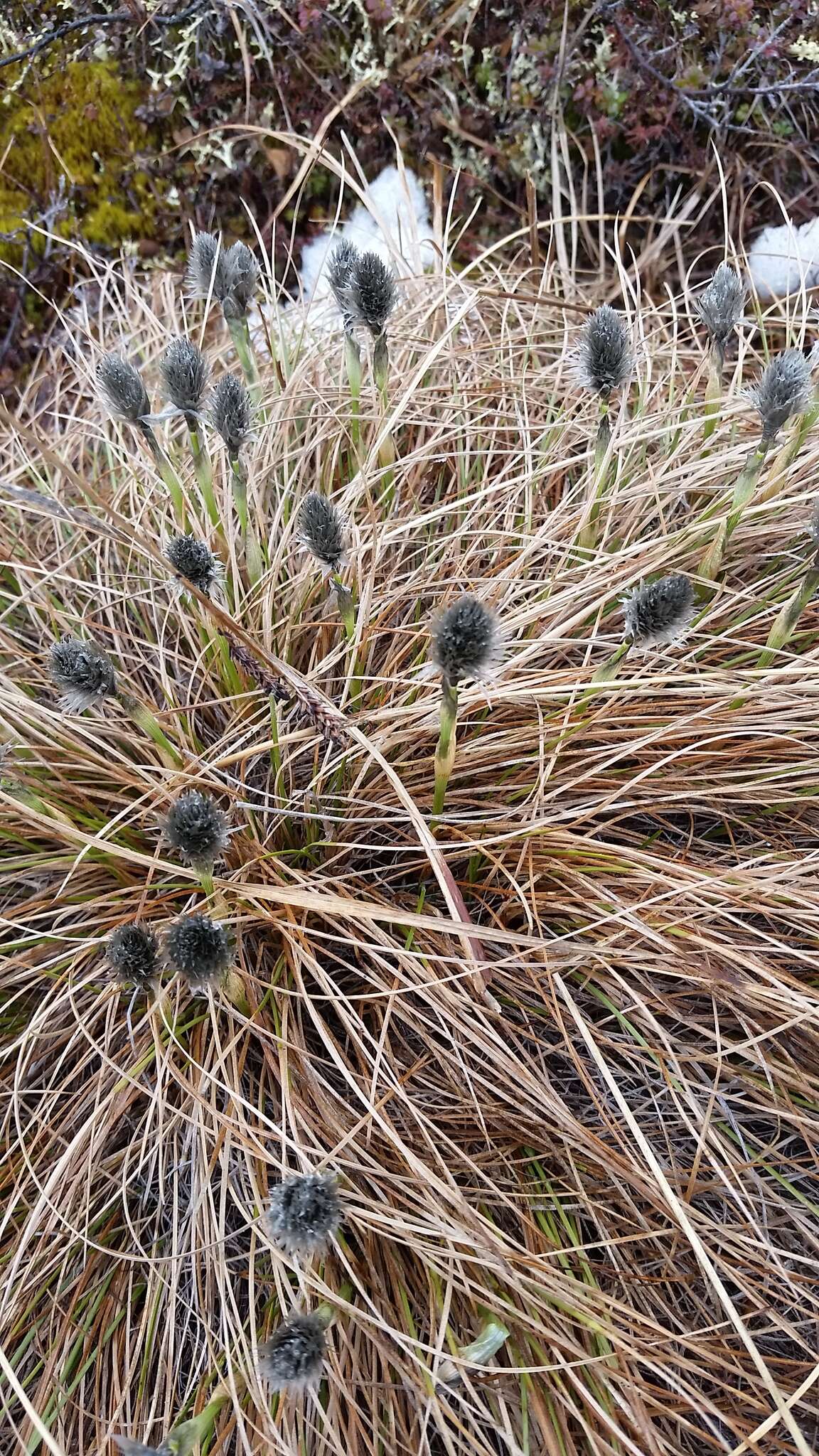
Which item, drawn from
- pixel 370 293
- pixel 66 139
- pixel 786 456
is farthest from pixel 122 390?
pixel 66 139

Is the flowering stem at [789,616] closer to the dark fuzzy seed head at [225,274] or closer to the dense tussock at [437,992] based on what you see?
the dense tussock at [437,992]

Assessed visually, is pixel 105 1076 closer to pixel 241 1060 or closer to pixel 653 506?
pixel 241 1060

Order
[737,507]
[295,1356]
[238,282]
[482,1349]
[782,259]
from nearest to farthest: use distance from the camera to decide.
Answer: [295,1356] < [482,1349] < [737,507] < [238,282] < [782,259]

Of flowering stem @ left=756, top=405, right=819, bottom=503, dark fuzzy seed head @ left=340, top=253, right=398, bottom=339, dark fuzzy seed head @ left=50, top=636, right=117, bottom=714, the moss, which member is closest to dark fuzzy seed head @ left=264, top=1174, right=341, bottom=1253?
dark fuzzy seed head @ left=50, top=636, right=117, bottom=714

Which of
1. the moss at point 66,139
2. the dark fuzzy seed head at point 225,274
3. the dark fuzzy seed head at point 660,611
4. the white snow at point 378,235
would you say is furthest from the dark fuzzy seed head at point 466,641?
the moss at point 66,139

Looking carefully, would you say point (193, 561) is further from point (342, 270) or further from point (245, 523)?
point (342, 270)

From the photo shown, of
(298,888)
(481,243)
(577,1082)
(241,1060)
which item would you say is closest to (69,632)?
(298,888)
